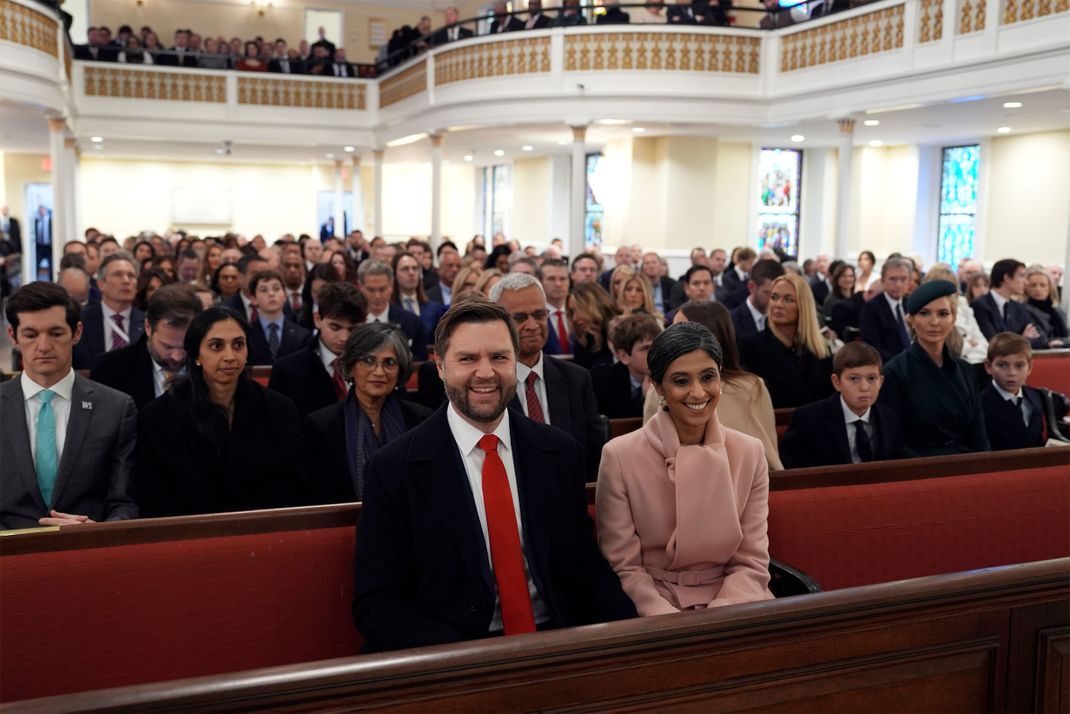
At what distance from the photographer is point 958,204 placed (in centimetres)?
1758

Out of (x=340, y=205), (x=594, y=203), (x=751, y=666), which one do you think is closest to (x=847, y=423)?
(x=751, y=666)

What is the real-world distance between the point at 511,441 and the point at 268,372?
3.23m

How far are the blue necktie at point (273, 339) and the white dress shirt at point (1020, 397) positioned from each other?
4.17m

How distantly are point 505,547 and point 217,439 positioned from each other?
1307 mm

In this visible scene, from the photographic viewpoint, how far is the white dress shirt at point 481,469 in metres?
2.57

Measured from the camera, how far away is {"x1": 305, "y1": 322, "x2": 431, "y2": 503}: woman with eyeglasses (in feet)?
11.8

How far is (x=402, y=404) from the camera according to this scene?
3.83 meters

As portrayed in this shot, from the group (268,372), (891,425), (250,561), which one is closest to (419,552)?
(250,561)

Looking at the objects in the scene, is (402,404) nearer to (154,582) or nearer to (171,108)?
(154,582)

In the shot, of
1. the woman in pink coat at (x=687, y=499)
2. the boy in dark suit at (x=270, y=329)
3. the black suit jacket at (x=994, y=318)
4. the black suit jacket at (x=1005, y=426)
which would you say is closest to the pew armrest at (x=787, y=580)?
the woman in pink coat at (x=687, y=499)

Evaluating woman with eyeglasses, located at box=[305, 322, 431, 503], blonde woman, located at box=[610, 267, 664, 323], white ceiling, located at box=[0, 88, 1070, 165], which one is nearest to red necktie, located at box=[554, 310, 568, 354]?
blonde woman, located at box=[610, 267, 664, 323]

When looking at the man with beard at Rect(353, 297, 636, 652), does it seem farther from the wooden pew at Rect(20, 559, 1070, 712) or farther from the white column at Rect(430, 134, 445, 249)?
the white column at Rect(430, 134, 445, 249)

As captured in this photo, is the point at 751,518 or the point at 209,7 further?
the point at 209,7

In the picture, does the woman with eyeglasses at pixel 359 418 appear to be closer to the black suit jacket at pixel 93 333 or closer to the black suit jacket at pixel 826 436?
the black suit jacket at pixel 826 436
